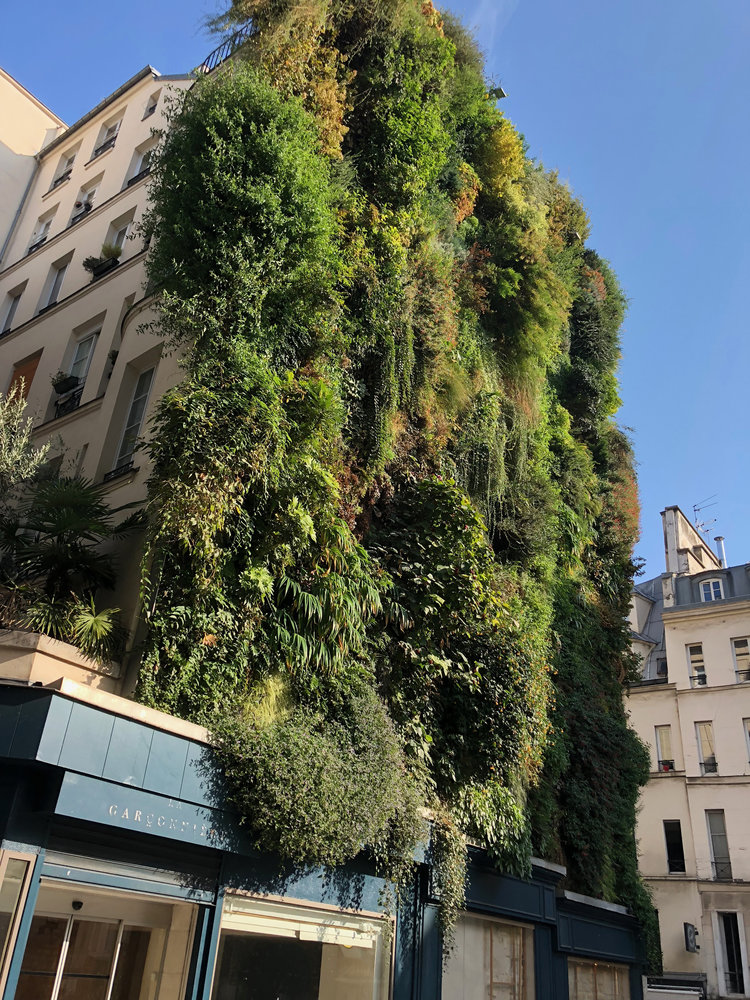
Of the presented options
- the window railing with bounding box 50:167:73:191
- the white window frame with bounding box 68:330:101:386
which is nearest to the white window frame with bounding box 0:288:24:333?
the window railing with bounding box 50:167:73:191

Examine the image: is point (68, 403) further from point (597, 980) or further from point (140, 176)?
point (597, 980)

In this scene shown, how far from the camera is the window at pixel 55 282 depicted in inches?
744

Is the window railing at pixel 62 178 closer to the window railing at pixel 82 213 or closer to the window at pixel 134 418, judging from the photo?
the window railing at pixel 82 213

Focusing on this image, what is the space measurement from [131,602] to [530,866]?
6.82 metres

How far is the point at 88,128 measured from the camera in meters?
22.4

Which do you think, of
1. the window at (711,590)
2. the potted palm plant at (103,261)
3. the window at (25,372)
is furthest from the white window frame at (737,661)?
the window at (25,372)

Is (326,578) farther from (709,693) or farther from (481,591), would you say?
(709,693)

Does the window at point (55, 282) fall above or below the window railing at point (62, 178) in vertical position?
below

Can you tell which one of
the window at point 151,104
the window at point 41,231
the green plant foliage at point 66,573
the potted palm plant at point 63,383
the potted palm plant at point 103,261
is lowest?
the green plant foliage at point 66,573

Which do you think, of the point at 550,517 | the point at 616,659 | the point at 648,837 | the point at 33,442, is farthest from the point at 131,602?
the point at 648,837

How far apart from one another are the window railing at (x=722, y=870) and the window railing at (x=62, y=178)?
2868 centimetres

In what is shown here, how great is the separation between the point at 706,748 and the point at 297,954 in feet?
80.0

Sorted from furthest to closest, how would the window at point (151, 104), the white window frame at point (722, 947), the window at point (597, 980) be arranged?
the white window frame at point (722, 947)
the window at point (151, 104)
the window at point (597, 980)

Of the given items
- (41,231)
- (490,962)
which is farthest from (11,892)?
(41,231)
